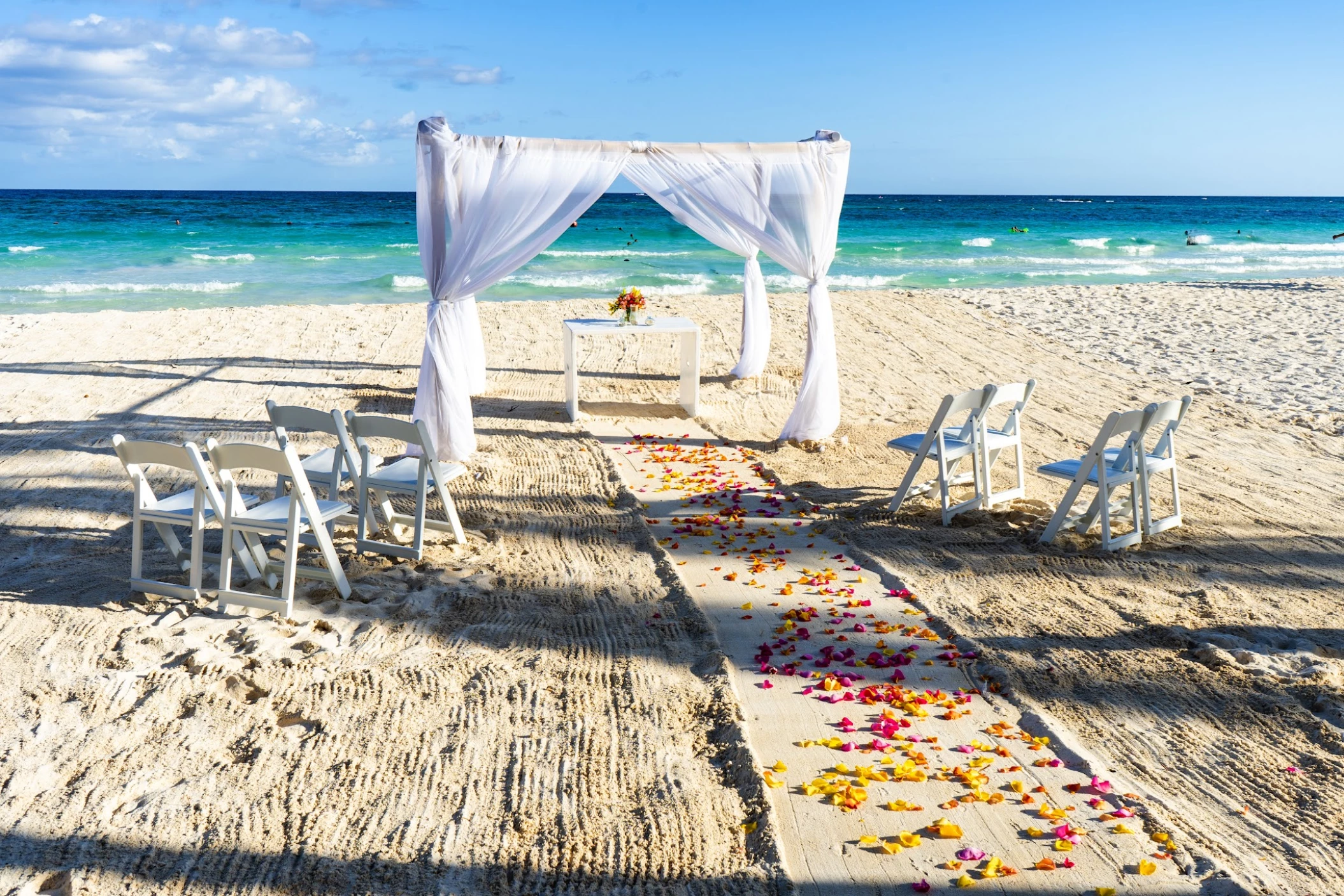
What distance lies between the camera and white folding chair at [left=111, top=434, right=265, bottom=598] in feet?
13.0

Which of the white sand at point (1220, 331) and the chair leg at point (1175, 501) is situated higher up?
the white sand at point (1220, 331)

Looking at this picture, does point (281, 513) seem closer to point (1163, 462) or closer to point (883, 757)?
point (883, 757)

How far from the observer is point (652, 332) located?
7.83m

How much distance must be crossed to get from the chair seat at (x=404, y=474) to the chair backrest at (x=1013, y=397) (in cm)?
289

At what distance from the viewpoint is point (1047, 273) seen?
887 inches

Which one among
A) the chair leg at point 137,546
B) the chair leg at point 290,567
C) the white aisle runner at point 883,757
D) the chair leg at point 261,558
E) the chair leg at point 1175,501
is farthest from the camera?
the chair leg at point 1175,501

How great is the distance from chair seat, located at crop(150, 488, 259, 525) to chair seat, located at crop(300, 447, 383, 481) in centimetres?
50

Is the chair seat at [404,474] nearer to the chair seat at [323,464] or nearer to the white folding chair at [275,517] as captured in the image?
the chair seat at [323,464]

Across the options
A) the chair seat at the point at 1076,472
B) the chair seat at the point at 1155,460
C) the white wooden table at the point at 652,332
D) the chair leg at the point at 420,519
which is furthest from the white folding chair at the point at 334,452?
the chair seat at the point at 1155,460

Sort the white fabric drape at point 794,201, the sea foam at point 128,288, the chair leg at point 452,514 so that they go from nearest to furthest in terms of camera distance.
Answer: the chair leg at point 452,514 → the white fabric drape at point 794,201 → the sea foam at point 128,288

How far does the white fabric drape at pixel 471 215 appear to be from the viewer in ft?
20.4

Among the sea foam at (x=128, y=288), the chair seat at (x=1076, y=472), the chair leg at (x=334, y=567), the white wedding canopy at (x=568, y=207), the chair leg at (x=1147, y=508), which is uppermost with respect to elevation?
the white wedding canopy at (x=568, y=207)

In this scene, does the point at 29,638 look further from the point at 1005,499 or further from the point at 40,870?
the point at 1005,499

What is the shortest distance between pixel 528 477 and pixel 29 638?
9.60 feet
